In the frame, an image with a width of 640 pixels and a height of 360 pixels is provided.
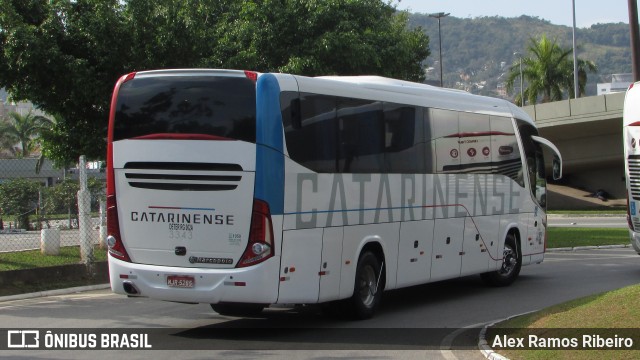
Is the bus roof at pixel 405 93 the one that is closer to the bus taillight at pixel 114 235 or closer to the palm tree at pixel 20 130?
the bus taillight at pixel 114 235

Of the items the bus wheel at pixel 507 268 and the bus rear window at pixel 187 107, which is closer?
the bus rear window at pixel 187 107

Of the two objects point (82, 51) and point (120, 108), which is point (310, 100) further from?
point (82, 51)

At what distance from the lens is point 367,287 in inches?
531

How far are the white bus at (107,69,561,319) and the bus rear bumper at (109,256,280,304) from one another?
14 mm

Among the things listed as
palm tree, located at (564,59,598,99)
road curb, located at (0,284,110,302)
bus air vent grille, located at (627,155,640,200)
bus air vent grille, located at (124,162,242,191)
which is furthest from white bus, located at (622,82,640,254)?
palm tree, located at (564,59,598,99)

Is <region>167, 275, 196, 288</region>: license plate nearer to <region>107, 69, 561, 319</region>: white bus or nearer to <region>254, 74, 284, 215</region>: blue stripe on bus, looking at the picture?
<region>107, 69, 561, 319</region>: white bus

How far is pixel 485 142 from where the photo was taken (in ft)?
56.6

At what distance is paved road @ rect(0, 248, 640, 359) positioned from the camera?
35.2 feet

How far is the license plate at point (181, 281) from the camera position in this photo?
11391mm

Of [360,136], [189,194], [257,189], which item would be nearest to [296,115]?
[257,189]

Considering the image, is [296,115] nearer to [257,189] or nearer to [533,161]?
[257,189]

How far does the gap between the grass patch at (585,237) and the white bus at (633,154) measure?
853cm

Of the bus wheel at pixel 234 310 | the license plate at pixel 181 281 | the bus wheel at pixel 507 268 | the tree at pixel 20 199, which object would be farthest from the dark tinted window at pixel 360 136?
the tree at pixel 20 199

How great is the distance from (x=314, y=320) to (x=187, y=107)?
393 cm
